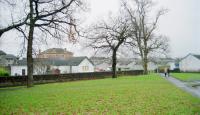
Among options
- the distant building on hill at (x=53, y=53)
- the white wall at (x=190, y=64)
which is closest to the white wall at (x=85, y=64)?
the distant building on hill at (x=53, y=53)

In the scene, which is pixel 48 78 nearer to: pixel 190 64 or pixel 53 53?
pixel 53 53

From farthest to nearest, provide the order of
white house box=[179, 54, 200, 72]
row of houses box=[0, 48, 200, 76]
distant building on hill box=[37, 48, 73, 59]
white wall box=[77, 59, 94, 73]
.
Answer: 1. white house box=[179, 54, 200, 72]
2. white wall box=[77, 59, 94, 73]
3. row of houses box=[0, 48, 200, 76]
4. distant building on hill box=[37, 48, 73, 59]

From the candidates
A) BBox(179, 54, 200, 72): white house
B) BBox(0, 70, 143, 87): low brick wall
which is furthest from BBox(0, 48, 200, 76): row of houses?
BBox(0, 70, 143, 87): low brick wall

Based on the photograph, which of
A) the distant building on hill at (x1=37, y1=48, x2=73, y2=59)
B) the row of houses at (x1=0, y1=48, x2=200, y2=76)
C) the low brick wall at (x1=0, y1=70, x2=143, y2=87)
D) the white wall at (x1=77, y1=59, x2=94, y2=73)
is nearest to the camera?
the low brick wall at (x1=0, y1=70, x2=143, y2=87)

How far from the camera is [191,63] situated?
99125 mm

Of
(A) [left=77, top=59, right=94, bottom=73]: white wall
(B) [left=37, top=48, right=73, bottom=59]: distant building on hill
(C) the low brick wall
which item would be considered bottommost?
(C) the low brick wall

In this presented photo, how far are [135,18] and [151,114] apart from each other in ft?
176

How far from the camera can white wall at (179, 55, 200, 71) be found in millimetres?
97256

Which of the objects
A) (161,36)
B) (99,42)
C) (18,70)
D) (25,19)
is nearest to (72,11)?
(25,19)

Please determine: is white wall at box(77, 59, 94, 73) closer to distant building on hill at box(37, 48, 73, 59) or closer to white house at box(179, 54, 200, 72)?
distant building on hill at box(37, 48, 73, 59)

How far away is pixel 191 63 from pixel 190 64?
491 millimetres

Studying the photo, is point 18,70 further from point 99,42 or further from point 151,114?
point 151,114

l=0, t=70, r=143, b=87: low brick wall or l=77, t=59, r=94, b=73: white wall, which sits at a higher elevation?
l=77, t=59, r=94, b=73: white wall

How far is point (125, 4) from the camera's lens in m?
62.9
